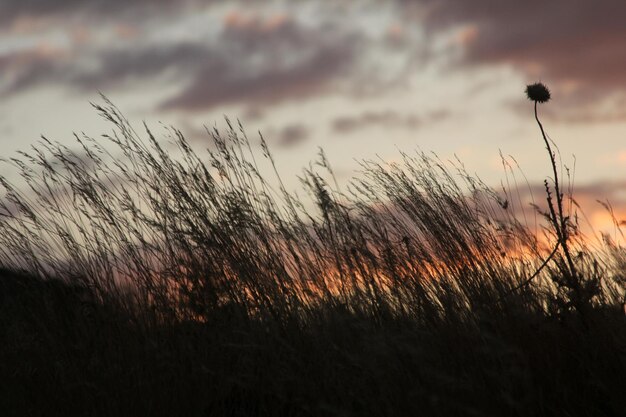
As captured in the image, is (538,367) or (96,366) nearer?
(538,367)

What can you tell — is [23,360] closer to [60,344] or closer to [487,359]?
[60,344]

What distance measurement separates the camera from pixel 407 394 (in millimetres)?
2705

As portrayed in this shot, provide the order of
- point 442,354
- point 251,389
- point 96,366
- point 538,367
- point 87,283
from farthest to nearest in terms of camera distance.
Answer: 1. point 87,283
2. point 96,366
3. point 251,389
4. point 442,354
5. point 538,367

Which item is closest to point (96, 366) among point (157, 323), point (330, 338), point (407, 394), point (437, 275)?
point (157, 323)

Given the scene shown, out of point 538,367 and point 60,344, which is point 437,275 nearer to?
point 538,367

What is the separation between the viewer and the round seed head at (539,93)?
11.6 feet

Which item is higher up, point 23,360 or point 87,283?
point 87,283

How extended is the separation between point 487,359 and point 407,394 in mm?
320

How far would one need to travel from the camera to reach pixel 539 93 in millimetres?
3543

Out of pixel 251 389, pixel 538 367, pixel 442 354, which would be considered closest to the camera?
pixel 538 367

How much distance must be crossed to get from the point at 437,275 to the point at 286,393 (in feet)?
3.74

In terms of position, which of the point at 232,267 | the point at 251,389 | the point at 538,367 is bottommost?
the point at 538,367

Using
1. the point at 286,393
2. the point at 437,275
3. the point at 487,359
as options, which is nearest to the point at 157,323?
the point at 286,393

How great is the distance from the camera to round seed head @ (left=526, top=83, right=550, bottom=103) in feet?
11.6
